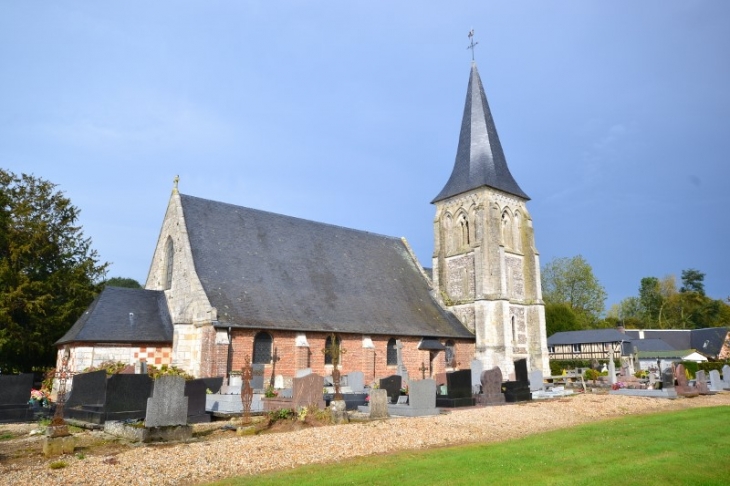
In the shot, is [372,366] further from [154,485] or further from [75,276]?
[154,485]

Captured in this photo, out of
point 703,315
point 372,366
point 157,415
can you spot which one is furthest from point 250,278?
point 703,315

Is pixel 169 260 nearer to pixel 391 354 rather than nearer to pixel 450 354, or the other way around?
pixel 391 354

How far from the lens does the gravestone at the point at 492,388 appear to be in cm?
1948

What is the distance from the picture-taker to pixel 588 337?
2117 inches

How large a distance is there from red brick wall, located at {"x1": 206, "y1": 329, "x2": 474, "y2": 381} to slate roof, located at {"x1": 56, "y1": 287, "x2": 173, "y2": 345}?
11.2 feet

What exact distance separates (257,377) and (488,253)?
53.8 ft

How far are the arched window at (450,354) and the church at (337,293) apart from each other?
9 cm

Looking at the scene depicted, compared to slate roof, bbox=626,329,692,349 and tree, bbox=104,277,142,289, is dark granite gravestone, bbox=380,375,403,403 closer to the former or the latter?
tree, bbox=104,277,142,289

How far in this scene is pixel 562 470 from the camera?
8.01m

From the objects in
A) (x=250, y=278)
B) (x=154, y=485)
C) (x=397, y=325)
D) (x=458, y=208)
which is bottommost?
(x=154, y=485)

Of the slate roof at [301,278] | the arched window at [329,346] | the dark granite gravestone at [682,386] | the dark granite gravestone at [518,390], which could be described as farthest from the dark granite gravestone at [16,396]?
the dark granite gravestone at [682,386]

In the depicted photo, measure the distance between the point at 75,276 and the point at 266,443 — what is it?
20930 mm

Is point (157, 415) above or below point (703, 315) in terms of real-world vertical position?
below

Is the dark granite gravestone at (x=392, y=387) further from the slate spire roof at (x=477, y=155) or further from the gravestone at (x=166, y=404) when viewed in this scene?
the slate spire roof at (x=477, y=155)
